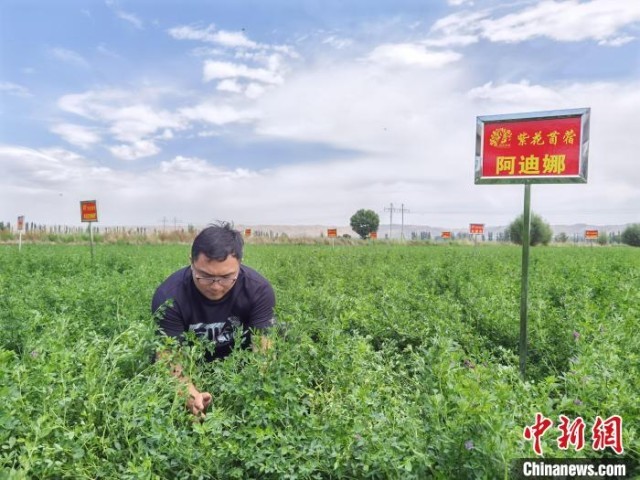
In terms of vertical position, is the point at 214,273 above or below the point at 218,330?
above

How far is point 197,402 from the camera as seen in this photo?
262cm

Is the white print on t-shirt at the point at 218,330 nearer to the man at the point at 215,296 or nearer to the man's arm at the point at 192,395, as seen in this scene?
the man at the point at 215,296

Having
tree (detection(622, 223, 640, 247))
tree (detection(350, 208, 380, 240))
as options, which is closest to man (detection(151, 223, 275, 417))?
tree (detection(622, 223, 640, 247))

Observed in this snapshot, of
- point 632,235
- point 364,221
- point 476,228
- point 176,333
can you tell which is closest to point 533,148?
point 176,333

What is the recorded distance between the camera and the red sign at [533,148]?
390 centimetres

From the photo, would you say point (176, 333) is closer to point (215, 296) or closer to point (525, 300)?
point (215, 296)

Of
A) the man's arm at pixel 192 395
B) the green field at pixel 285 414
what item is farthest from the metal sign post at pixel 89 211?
the man's arm at pixel 192 395

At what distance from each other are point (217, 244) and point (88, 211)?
1314 centimetres

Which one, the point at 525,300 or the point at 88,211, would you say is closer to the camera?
the point at 525,300

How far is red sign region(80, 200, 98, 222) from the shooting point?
1432 cm

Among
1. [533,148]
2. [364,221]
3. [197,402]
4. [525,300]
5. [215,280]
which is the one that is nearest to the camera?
[197,402]

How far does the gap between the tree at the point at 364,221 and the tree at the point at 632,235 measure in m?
36.0

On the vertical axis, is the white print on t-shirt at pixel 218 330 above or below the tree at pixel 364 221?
below

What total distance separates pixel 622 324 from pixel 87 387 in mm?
4069
